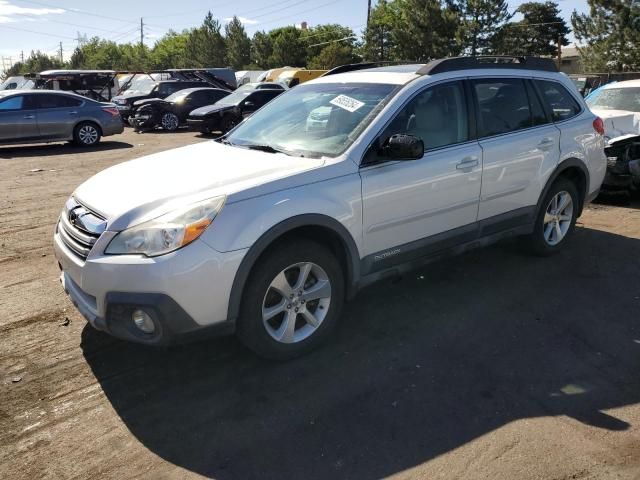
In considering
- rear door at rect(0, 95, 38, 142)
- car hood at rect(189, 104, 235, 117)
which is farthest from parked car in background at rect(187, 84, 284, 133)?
rear door at rect(0, 95, 38, 142)

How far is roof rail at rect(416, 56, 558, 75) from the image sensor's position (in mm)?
4219

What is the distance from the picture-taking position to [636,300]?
4.46 m

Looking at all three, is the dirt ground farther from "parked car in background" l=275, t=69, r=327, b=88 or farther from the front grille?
"parked car in background" l=275, t=69, r=327, b=88

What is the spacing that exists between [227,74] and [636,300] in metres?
25.3

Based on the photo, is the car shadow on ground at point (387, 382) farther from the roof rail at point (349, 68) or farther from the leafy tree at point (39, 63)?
the leafy tree at point (39, 63)

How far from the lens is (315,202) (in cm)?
340

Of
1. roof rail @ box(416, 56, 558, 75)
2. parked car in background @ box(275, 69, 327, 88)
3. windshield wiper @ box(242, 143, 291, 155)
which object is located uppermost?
parked car in background @ box(275, 69, 327, 88)

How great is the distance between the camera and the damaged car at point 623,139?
23.8ft

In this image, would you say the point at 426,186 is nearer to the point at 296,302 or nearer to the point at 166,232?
the point at 296,302

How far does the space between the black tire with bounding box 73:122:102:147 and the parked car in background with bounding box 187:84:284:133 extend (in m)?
2.91

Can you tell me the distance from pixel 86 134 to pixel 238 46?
174 feet

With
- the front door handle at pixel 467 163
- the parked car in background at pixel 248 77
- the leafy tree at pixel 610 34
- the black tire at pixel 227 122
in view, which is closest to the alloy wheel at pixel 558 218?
the front door handle at pixel 467 163

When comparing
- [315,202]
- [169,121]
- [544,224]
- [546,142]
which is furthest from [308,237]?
[169,121]

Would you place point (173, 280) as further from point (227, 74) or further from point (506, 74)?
point (227, 74)
